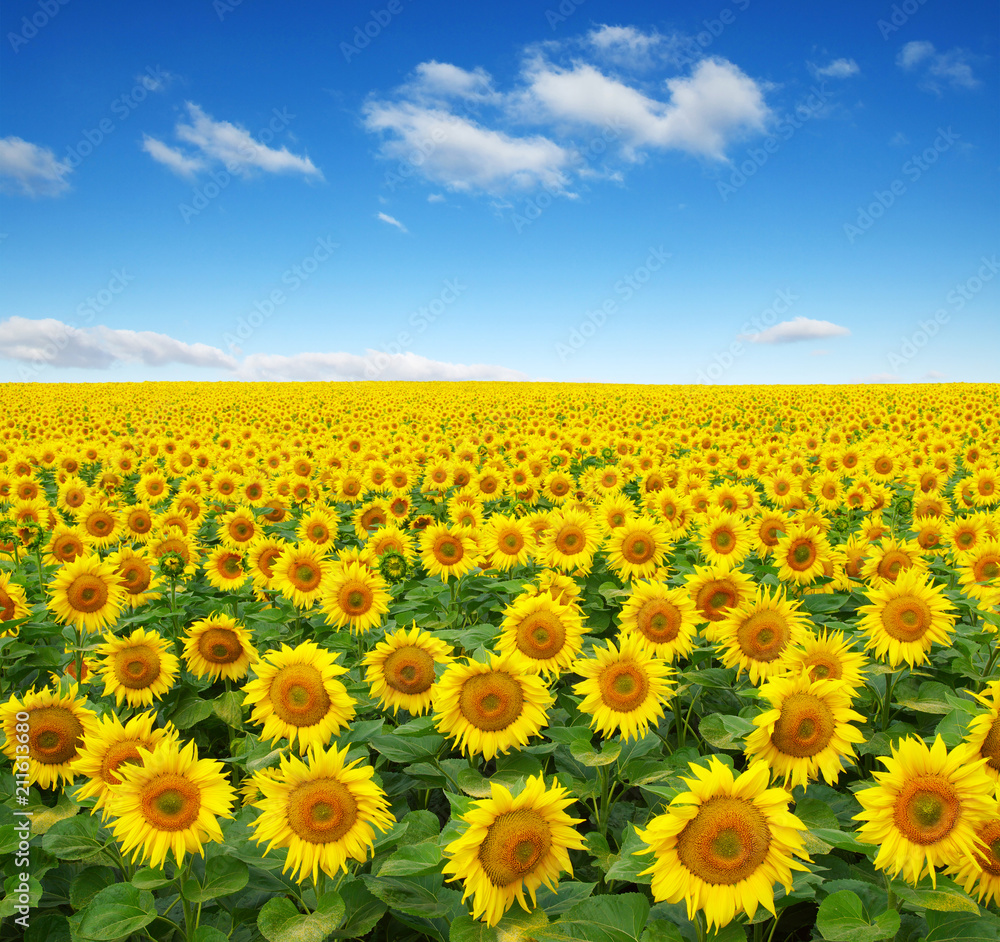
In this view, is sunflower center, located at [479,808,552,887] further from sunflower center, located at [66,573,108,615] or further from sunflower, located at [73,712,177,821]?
sunflower center, located at [66,573,108,615]

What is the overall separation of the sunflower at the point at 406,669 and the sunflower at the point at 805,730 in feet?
6.24

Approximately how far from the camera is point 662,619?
13.8 ft

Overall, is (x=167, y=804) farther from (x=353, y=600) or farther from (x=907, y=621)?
(x=907, y=621)

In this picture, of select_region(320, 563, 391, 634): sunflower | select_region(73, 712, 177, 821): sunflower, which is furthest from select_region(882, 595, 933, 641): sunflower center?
select_region(73, 712, 177, 821): sunflower

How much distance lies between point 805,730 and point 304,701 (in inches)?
104

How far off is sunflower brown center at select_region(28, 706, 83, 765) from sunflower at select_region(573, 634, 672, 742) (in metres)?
2.83

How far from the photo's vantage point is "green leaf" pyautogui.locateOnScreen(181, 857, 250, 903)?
2738mm

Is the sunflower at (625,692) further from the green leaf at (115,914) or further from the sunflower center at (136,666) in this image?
the sunflower center at (136,666)

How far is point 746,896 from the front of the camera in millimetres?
2299

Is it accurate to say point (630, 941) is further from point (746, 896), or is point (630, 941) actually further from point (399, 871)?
point (399, 871)

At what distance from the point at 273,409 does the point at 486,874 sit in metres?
31.0

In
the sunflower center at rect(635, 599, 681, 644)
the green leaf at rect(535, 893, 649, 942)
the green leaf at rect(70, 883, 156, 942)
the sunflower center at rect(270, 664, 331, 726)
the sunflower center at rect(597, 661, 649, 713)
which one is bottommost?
the green leaf at rect(70, 883, 156, 942)

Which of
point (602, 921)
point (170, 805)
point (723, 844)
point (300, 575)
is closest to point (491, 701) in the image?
point (602, 921)

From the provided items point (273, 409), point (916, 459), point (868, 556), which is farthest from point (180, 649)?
point (273, 409)
